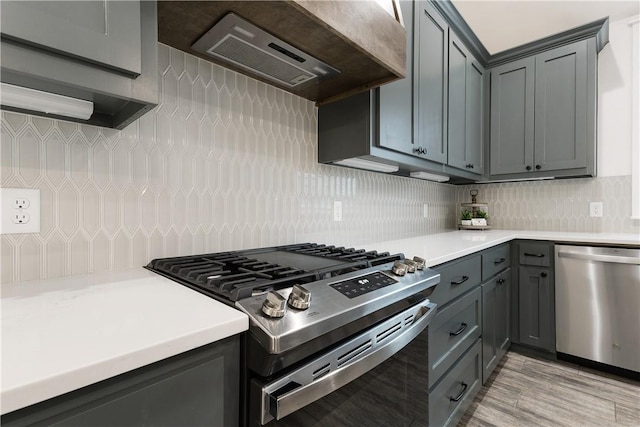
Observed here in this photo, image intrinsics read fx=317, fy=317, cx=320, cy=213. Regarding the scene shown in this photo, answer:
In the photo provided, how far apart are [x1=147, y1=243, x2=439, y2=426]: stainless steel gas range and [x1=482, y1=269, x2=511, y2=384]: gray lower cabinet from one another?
3.07 ft

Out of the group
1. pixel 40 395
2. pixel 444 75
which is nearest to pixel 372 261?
pixel 40 395

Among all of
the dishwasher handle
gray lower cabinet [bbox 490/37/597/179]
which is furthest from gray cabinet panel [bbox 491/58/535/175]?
the dishwasher handle

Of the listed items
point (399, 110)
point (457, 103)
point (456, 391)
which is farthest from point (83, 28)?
point (457, 103)

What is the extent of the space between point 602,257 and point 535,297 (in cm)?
51

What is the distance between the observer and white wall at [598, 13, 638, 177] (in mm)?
2539

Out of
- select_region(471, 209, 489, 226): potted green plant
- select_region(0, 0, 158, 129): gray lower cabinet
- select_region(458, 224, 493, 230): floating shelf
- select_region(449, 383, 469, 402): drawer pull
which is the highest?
select_region(0, 0, 158, 129): gray lower cabinet

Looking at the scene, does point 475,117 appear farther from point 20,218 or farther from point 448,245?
point 20,218

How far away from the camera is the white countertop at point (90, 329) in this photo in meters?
0.42

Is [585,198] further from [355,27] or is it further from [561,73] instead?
[355,27]

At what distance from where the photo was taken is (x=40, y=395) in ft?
1.33

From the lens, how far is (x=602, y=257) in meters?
2.07

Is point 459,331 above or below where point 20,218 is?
below

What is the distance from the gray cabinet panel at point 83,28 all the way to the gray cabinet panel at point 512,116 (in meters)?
2.89

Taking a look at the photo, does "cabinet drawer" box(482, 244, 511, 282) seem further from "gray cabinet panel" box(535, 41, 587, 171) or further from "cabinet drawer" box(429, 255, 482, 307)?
"gray cabinet panel" box(535, 41, 587, 171)
